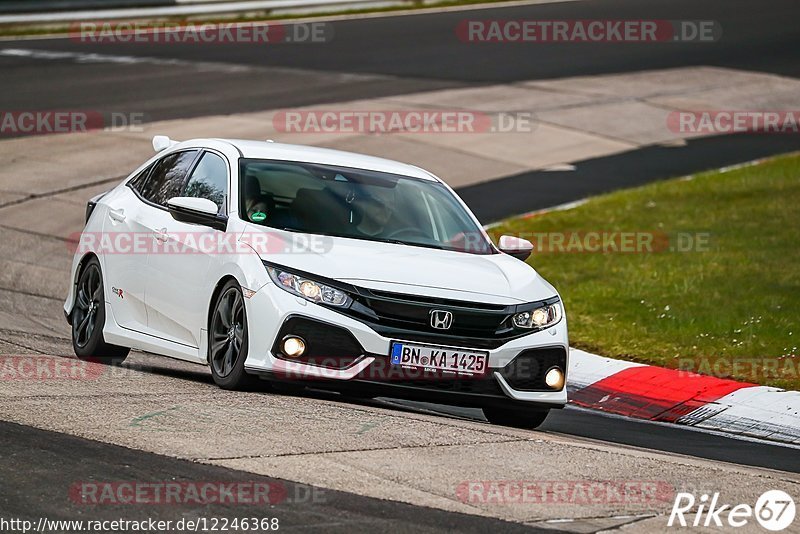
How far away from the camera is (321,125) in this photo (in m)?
23.6

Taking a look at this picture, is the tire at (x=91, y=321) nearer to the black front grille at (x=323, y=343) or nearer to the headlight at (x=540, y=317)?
the black front grille at (x=323, y=343)

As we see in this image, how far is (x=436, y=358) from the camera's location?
845 cm

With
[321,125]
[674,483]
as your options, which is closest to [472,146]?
[321,125]

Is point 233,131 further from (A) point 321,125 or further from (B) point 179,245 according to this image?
(B) point 179,245

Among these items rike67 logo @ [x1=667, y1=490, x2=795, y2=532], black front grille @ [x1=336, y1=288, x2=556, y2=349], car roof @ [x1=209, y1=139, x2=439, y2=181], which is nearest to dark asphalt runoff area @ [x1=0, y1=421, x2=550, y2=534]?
rike67 logo @ [x1=667, y1=490, x2=795, y2=532]

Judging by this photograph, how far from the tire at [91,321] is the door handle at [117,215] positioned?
0.34 m

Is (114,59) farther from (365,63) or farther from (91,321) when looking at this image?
(91,321)

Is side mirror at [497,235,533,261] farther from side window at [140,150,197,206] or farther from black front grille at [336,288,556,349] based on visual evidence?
side window at [140,150,197,206]

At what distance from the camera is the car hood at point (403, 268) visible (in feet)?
28.0

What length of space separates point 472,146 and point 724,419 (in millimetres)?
13137

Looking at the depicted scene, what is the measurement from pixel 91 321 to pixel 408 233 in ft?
8.30

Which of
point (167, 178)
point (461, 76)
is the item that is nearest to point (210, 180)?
point (167, 178)

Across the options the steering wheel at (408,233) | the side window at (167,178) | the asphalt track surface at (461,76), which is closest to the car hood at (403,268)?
the steering wheel at (408,233)

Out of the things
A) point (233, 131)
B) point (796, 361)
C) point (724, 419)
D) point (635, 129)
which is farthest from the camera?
point (635, 129)
